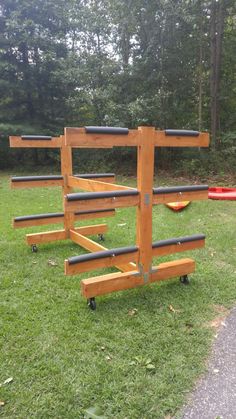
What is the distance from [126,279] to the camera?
278cm

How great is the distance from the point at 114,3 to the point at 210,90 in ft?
13.1

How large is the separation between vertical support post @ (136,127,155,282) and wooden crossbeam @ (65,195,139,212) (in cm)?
9

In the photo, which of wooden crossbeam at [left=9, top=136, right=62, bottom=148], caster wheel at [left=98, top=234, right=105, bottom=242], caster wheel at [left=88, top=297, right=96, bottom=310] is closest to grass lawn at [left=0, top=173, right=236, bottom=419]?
caster wheel at [left=88, top=297, right=96, bottom=310]

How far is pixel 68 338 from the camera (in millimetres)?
2219

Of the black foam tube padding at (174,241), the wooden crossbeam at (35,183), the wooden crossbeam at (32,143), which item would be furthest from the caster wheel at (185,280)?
the wooden crossbeam at (32,143)

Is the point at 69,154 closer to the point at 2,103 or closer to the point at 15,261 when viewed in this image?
the point at 15,261

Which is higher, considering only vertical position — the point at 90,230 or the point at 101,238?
the point at 90,230

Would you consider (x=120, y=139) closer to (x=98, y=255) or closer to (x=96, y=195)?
(x=96, y=195)

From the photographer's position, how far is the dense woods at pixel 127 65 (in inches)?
394

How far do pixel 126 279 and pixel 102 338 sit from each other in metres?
0.65

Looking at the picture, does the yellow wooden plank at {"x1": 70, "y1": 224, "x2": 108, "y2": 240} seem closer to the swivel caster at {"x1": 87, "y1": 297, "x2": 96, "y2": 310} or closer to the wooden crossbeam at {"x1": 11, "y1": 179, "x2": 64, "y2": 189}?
the wooden crossbeam at {"x1": 11, "y1": 179, "x2": 64, "y2": 189}

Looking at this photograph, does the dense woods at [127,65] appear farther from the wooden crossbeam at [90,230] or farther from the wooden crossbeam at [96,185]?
the wooden crossbeam at [96,185]

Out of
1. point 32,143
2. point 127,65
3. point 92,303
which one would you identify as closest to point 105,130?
point 92,303

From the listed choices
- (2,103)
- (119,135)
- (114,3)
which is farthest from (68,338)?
(2,103)
